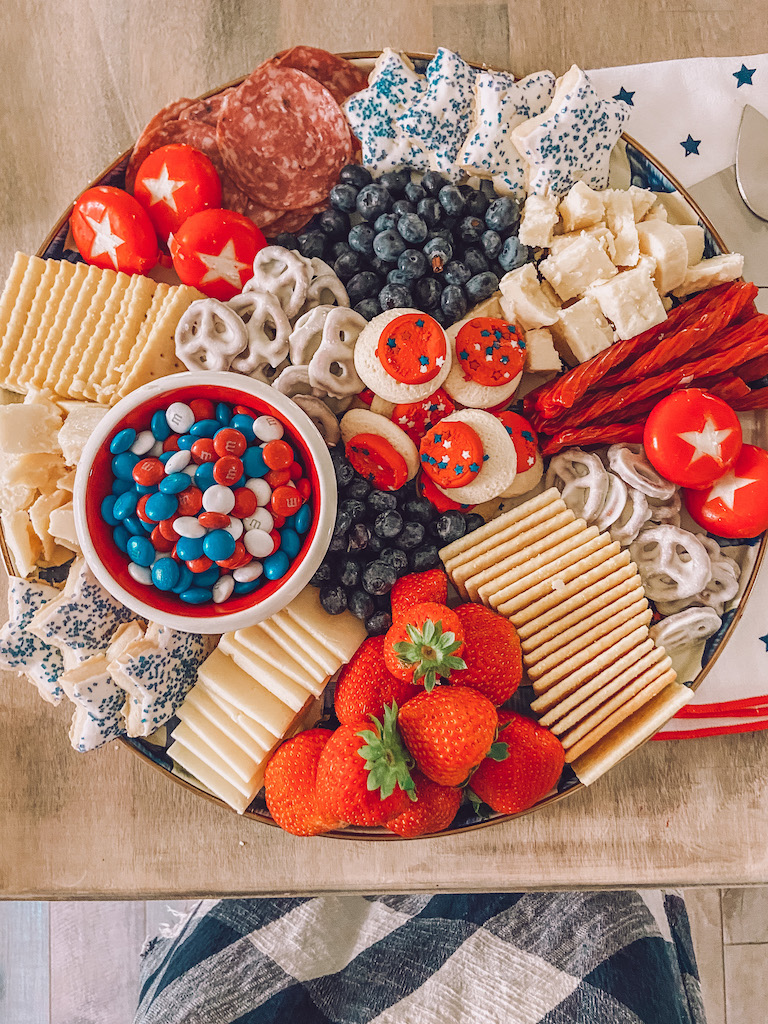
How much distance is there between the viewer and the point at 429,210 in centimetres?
112

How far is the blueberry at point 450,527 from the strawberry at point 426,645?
0.14 m

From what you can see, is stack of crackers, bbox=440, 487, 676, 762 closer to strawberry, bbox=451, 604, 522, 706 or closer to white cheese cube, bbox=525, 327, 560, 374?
strawberry, bbox=451, 604, 522, 706

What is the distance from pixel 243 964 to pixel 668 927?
2.93 feet

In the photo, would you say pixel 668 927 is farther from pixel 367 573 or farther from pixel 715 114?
pixel 715 114

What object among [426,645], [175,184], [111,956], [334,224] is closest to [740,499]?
[426,645]

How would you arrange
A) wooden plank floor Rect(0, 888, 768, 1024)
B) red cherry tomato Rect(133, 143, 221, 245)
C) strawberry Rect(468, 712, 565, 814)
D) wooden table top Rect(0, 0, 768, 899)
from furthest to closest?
wooden plank floor Rect(0, 888, 768, 1024)
wooden table top Rect(0, 0, 768, 899)
red cherry tomato Rect(133, 143, 221, 245)
strawberry Rect(468, 712, 565, 814)

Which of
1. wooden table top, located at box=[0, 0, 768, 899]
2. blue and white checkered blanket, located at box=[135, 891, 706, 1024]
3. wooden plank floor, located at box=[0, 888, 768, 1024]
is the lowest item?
wooden plank floor, located at box=[0, 888, 768, 1024]

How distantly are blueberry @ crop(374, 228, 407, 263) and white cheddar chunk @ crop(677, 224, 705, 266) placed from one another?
1.38 feet

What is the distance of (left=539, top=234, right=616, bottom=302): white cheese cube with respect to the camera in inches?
42.8

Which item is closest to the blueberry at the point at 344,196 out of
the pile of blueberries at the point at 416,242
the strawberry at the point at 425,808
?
the pile of blueberries at the point at 416,242

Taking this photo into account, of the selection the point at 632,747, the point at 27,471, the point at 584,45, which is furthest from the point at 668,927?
the point at 584,45

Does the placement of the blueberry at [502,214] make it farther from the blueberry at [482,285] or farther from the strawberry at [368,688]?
the strawberry at [368,688]

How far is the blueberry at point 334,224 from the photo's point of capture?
1148mm

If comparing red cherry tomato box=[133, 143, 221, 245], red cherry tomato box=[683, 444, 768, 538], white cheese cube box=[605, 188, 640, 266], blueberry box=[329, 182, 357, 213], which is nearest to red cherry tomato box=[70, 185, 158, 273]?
red cherry tomato box=[133, 143, 221, 245]
